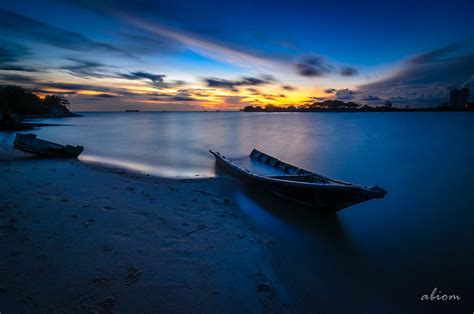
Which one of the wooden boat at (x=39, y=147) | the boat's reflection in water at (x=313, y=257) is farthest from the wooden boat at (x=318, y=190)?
the wooden boat at (x=39, y=147)

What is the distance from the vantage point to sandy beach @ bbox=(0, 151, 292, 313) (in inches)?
129

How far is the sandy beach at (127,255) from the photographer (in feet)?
10.8

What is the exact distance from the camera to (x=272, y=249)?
5.32 m

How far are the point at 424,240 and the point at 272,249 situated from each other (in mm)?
4459

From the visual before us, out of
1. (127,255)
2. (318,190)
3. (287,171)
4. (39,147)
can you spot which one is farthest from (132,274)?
(39,147)

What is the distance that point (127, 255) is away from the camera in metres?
4.21

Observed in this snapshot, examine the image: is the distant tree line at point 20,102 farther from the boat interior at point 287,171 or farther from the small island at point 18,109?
the boat interior at point 287,171

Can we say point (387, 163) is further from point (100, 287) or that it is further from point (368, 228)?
point (100, 287)

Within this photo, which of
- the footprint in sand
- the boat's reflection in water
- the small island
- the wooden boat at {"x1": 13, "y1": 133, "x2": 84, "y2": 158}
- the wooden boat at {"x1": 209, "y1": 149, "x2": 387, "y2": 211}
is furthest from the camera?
the small island

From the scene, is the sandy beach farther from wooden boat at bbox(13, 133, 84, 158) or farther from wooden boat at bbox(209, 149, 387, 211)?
wooden boat at bbox(13, 133, 84, 158)

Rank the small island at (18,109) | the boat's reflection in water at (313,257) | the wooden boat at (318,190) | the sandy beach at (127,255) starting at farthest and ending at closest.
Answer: the small island at (18,109), the wooden boat at (318,190), the boat's reflection in water at (313,257), the sandy beach at (127,255)

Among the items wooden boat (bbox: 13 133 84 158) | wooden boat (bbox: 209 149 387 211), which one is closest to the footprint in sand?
wooden boat (bbox: 209 149 387 211)

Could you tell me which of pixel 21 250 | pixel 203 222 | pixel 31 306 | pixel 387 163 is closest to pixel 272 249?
pixel 203 222

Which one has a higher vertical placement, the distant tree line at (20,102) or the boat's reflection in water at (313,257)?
the distant tree line at (20,102)
